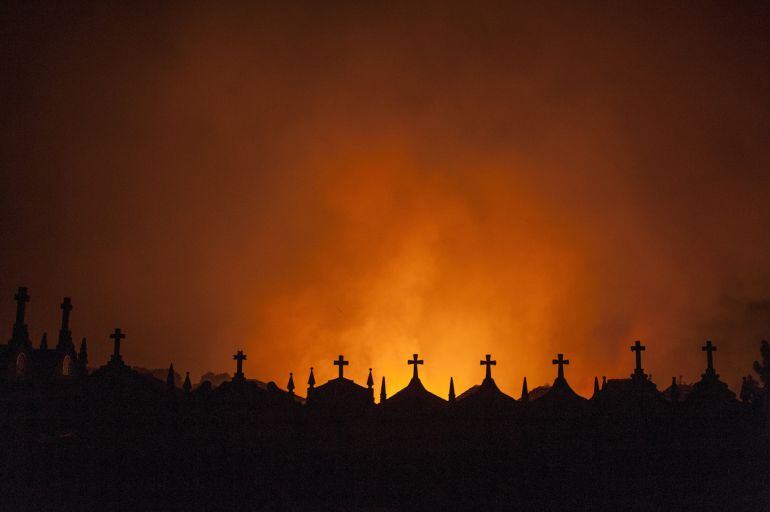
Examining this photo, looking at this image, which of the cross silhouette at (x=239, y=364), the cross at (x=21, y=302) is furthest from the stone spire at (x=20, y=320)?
the cross silhouette at (x=239, y=364)

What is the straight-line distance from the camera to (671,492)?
3634cm

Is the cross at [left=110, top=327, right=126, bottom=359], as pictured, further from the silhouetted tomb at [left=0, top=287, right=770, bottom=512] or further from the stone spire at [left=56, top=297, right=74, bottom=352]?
the stone spire at [left=56, top=297, right=74, bottom=352]

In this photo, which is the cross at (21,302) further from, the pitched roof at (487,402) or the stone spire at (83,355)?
the pitched roof at (487,402)

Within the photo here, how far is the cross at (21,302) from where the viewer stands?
4466 centimetres

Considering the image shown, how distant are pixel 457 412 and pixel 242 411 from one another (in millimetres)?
9493

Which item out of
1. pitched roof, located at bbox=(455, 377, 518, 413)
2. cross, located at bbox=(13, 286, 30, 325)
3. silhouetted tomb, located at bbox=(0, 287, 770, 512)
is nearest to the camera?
silhouetted tomb, located at bbox=(0, 287, 770, 512)

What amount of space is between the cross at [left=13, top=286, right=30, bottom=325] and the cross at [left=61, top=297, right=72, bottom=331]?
15.6ft

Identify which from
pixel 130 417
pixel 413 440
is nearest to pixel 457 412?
pixel 413 440

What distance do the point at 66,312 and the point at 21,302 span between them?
629cm

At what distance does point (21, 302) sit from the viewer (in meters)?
44.8

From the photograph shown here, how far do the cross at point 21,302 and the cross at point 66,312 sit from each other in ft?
15.6

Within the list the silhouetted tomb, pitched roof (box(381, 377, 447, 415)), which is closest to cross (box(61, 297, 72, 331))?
the silhouetted tomb

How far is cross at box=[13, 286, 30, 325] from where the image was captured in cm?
4466

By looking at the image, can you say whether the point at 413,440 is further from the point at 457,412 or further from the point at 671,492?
the point at 671,492
